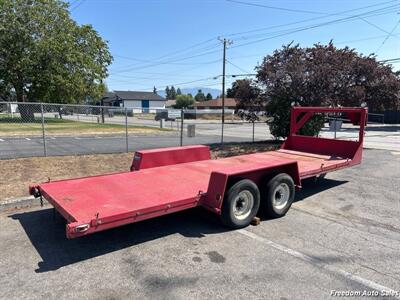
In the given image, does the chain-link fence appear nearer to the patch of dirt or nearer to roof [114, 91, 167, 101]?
the patch of dirt

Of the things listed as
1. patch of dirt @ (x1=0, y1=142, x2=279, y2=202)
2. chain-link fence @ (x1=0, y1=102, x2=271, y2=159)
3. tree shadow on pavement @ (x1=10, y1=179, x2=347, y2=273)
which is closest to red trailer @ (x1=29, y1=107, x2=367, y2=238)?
tree shadow on pavement @ (x1=10, y1=179, x2=347, y2=273)

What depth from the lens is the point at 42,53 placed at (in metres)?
28.8

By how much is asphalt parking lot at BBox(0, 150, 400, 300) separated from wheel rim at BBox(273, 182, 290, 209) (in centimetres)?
23

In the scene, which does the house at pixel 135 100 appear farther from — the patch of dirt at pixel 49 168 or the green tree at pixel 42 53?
the patch of dirt at pixel 49 168

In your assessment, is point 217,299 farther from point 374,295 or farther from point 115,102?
point 115,102

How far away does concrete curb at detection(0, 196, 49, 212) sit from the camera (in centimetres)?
595

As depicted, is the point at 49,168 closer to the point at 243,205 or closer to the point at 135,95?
the point at 243,205

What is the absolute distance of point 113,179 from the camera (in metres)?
5.90

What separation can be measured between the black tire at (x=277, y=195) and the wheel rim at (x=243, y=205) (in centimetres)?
38

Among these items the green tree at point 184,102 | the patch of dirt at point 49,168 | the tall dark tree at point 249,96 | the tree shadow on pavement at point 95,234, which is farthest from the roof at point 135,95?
the tree shadow on pavement at point 95,234

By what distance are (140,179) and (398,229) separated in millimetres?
4150

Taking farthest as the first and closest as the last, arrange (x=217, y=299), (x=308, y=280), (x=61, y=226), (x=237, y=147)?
(x=237, y=147), (x=61, y=226), (x=308, y=280), (x=217, y=299)

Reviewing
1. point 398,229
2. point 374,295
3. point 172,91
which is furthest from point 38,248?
point 172,91

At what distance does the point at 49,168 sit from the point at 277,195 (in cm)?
637
